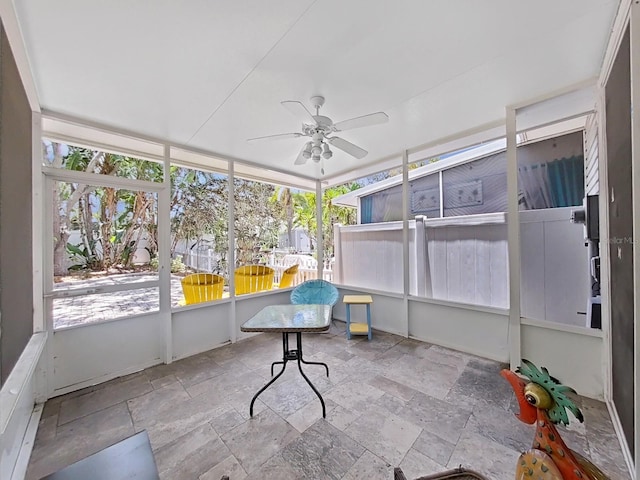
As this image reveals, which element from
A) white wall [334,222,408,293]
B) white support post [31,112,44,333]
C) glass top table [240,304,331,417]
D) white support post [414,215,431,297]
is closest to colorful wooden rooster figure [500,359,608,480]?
glass top table [240,304,331,417]

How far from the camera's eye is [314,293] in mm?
4094

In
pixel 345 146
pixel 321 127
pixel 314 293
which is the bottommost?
pixel 314 293

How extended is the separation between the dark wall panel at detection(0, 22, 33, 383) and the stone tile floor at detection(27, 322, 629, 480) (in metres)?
0.86

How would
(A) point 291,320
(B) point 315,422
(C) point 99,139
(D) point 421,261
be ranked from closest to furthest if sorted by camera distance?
(B) point 315,422 → (A) point 291,320 → (C) point 99,139 → (D) point 421,261

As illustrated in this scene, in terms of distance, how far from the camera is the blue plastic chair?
3.99m

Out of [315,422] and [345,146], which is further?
[345,146]

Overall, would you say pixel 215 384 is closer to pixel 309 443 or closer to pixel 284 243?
pixel 309 443

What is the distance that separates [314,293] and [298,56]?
10.3 feet

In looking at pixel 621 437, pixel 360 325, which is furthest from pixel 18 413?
pixel 621 437

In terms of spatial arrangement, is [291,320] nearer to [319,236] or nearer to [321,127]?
[321,127]

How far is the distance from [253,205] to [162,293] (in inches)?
72.1

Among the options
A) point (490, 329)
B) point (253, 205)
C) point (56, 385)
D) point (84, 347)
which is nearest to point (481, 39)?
point (490, 329)

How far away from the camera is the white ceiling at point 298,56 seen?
4.81 ft

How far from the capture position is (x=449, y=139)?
3258mm
